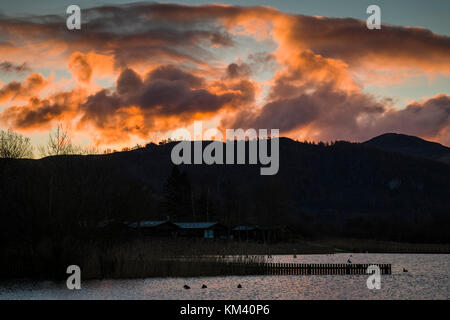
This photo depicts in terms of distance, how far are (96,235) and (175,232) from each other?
2100 inches

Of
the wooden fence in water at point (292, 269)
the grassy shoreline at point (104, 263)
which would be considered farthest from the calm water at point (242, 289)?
the wooden fence in water at point (292, 269)

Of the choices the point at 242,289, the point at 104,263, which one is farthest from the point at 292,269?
the point at 104,263

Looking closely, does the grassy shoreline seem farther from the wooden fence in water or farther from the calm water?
the calm water

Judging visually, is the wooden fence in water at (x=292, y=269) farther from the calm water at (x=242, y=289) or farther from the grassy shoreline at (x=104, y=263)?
the calm water at (x=242, y=289)

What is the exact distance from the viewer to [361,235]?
15200cm

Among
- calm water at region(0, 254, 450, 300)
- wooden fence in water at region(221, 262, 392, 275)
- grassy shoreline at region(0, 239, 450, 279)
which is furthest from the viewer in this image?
wooden fence in water at region(221, 262, 392, 275)

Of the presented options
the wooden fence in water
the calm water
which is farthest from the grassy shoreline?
the calm water

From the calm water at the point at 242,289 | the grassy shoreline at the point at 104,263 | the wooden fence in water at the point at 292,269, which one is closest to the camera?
the calm water at the point at 242,289

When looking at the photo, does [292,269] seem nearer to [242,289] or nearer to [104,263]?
[242,289]

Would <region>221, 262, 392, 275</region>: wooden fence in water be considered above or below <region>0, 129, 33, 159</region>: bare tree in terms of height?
below

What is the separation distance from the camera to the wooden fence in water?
49.5 m

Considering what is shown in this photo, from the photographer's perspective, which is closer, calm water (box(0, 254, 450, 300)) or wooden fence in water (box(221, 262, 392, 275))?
calm water (box(0, 254, 450, 300))

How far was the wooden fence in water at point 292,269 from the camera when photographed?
162 feet
